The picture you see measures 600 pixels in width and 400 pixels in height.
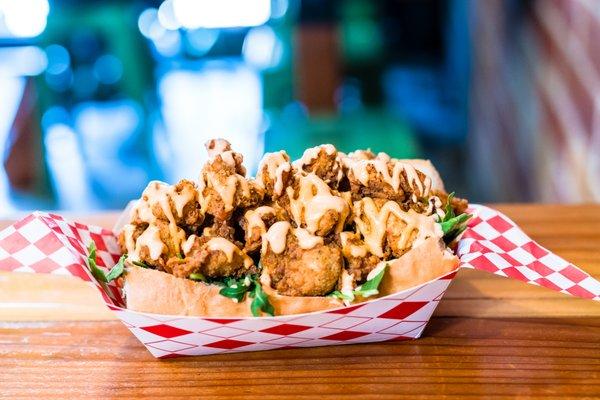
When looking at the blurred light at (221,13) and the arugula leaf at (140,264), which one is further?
the blurred light at (221,13)

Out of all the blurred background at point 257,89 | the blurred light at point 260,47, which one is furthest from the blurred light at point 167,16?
the blurred light at point 260,47

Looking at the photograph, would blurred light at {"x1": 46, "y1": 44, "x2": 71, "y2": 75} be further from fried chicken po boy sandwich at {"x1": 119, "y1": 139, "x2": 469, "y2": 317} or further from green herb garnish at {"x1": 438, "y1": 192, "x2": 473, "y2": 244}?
green herb garnish at {"x1": 438, "y1": 192, "x2": 473, "y2": 244}

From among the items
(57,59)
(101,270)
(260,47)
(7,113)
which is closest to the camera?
(101,270)

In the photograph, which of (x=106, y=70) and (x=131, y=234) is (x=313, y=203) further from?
(x=106, y=70)

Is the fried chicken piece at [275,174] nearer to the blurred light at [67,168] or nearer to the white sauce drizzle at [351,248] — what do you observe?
the white sauce drizzle at [351,248]

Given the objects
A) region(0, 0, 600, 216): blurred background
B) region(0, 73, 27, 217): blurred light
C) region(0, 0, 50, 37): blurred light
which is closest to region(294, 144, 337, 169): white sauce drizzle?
region(0, 0, 600, 216): blurred background

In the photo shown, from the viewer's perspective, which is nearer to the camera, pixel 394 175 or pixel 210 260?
pixel 210 260

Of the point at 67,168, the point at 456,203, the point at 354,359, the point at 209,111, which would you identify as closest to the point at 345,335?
the point at 354,359
